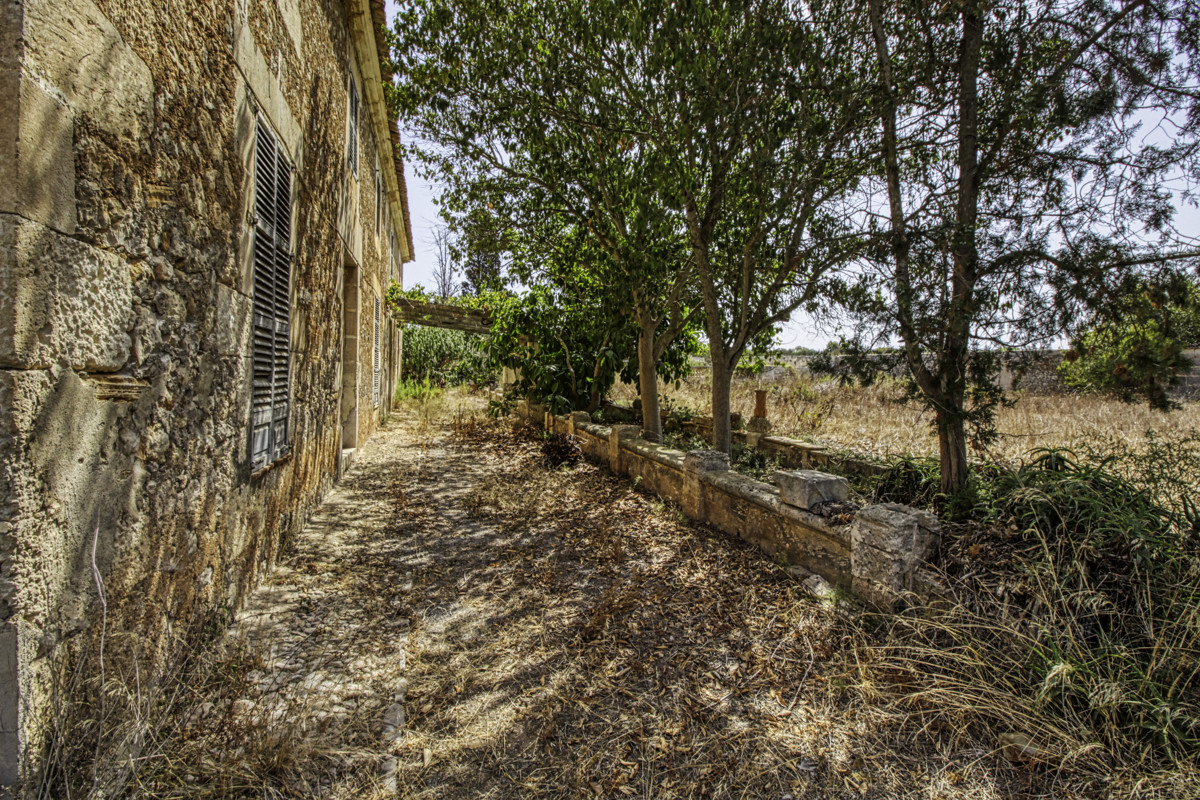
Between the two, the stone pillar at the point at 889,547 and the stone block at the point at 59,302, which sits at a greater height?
the stone block at the point at 59,302

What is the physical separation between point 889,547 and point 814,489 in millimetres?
697

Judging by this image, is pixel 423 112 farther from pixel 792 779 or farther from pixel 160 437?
pixel 792 779

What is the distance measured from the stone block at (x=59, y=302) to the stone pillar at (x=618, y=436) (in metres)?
5.16

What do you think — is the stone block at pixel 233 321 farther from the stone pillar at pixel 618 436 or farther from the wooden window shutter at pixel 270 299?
the stone pillar at pixel 618 436

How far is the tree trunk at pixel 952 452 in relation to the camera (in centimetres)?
360

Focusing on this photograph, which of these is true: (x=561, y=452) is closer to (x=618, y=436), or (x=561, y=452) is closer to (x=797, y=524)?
(x=618, y=436)

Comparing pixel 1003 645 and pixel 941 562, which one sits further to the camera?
pixel 941 562

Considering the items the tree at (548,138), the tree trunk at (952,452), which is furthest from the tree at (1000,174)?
the tree at (548,138)

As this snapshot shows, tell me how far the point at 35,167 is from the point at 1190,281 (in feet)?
15.7

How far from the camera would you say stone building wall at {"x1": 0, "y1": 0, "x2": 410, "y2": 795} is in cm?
143

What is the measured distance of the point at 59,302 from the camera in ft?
5.07

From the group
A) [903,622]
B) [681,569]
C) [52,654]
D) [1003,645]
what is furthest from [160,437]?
[1003,645]

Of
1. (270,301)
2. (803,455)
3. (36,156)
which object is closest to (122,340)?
(36,156)

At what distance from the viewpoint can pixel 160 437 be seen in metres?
2.10
